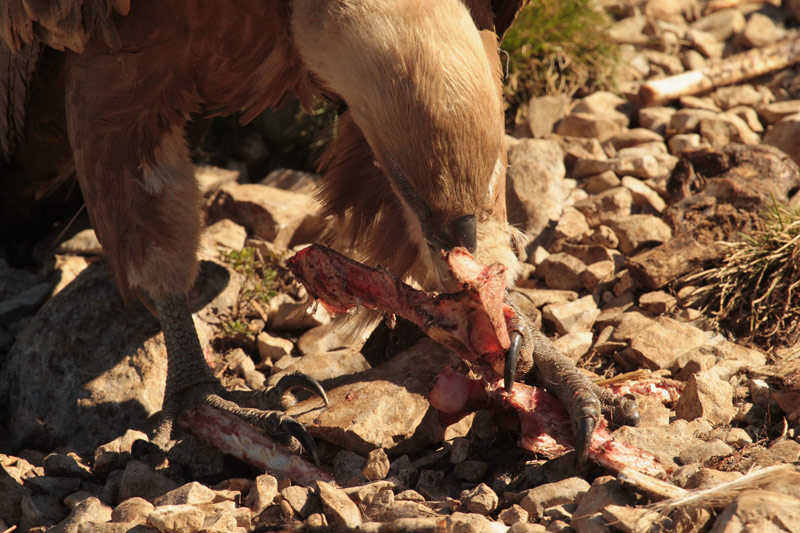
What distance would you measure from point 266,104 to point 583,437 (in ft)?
6.18

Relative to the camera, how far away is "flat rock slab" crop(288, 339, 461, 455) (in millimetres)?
3023

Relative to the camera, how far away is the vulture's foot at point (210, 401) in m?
3.11

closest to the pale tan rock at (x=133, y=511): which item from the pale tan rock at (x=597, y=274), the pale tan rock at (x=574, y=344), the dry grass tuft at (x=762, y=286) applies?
the pale tan rock at (x=574, y=344)

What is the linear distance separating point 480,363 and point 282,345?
1474 millimetres

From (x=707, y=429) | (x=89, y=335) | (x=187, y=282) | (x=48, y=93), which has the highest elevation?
(x=48, y=93)

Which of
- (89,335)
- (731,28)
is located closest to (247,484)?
(89,335)

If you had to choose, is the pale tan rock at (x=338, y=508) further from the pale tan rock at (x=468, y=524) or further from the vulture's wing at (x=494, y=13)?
the vulture's wing at (x=494, y=13)

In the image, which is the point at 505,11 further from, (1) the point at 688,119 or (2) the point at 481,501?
(2) the point at 481,501

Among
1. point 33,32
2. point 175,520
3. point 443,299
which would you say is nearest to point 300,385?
point 443,299

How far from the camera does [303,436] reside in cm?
302

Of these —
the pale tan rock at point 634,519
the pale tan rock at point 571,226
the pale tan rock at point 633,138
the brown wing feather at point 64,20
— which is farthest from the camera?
the pale tan rock at point 633,138

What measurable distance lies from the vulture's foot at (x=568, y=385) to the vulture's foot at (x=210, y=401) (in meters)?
0.74

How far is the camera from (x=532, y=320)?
12.7 feet

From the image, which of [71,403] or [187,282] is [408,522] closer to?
A: [187,282]
